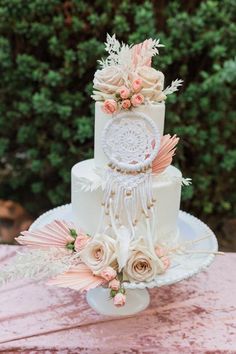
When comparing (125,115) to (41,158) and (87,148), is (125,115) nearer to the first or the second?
(87,148)

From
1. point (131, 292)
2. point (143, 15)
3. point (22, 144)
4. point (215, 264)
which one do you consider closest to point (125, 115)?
point (131, 292)

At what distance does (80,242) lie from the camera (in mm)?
1162

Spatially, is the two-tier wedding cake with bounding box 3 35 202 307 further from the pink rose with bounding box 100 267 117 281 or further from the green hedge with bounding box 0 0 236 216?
the green hedge with bounding box 0 0 236 216

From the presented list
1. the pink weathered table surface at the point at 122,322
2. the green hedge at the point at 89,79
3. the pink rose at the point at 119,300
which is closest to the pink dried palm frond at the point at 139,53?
the pink rose at the point at 119,300

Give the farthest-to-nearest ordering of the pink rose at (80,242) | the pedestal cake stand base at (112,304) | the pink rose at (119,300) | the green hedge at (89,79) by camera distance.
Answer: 1. the green hedge at (89,79)
2. the pedestal cake stand base at (112,304)
3. the pink rose at (80,242)
4. the pink rose at (119,300)

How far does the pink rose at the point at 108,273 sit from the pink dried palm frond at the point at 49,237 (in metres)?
0.15

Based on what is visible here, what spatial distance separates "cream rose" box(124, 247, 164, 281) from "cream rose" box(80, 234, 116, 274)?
47 mm

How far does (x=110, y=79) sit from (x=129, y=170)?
232 mm

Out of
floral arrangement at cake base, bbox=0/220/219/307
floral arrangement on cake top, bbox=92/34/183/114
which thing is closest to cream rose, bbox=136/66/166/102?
floral arrangement on cake top, bbox=92/34/183/114

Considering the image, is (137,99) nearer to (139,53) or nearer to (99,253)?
(139,53)

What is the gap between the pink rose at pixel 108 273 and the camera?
108cm

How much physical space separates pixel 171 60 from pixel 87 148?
574 mm

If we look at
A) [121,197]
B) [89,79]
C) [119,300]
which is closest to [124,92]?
[121,197]

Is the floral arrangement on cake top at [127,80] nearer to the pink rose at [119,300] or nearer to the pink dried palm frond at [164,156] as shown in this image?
the pink dried palm frond at [164,156]
